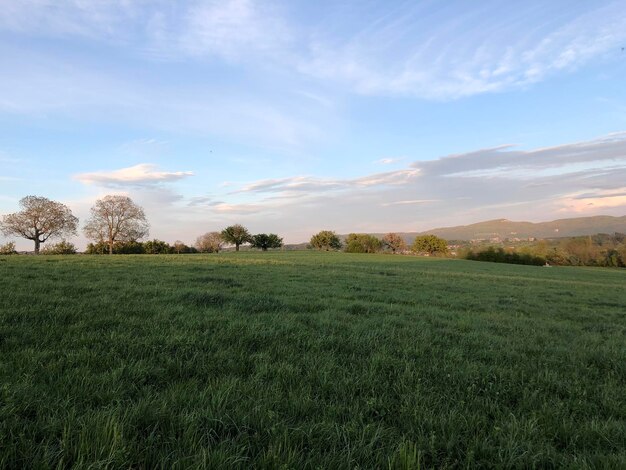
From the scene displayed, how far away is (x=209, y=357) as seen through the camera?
482 centimetres

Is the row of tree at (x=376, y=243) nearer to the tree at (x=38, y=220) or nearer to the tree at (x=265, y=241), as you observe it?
the tree at (x=265, y=241)

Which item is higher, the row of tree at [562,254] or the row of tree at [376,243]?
the row of tree at [376,243]

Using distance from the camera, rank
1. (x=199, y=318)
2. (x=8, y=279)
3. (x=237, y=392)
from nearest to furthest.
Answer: (x=237, y=392) → (x=199, y=318) → (x=8, y=279)

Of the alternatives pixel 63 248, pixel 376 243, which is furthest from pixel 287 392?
pixel 376 243

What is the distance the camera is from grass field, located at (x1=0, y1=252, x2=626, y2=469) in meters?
2.82

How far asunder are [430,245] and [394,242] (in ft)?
41.3

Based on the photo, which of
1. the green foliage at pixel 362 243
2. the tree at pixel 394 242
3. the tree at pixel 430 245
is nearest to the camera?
the tree at pixel 430 245

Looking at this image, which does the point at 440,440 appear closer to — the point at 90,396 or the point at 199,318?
the point at 90,396

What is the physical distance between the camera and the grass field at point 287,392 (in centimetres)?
282

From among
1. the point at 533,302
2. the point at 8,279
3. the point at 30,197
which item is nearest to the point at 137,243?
the point at 30,197

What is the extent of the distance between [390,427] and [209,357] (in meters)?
2.56

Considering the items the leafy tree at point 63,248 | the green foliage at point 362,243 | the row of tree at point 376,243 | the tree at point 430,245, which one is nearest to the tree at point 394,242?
the row of tree at point 376,243

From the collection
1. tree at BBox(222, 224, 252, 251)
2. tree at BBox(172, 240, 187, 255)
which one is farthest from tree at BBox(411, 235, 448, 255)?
tree at BBox(172, 240, 187, 255)

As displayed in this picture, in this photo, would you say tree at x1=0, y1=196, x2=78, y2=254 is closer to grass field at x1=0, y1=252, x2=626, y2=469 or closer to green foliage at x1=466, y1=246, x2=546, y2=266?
grass field at x1=0, y1=252, x2=626, y2=469
